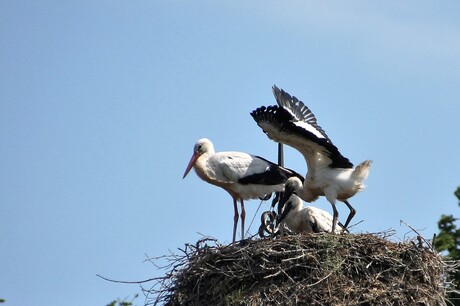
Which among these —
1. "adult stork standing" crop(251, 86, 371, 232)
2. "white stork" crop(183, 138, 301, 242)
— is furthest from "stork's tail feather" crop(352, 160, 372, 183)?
"white stork" crop(183, 138, 301, 242)

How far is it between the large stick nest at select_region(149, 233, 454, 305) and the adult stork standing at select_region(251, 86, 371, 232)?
128 cm

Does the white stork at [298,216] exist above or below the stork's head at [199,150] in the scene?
below

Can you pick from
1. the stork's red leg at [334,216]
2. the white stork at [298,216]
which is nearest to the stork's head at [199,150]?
the white stork at [298,216]

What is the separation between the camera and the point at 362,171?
48.7ft

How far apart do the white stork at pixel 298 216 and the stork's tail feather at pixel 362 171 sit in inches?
26.2

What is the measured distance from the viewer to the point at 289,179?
15781 mm

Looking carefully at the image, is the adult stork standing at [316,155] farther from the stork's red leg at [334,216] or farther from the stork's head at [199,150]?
the stork's head at [199,150]

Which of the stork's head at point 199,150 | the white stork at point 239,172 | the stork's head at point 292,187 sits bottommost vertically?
the stork's head at point 292,187

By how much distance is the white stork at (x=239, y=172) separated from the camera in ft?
53.7

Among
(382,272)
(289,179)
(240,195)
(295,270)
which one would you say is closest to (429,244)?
(382,272)

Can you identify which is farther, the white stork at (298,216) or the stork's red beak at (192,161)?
the stork's red beak at (192,161)

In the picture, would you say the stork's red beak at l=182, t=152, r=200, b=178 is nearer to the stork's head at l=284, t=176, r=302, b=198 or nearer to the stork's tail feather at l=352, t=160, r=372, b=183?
the stork's head at l=284, t=176, r=302, b=198

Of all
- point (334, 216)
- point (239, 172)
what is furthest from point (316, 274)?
point (239, 172)

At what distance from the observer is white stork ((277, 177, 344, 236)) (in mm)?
14977
